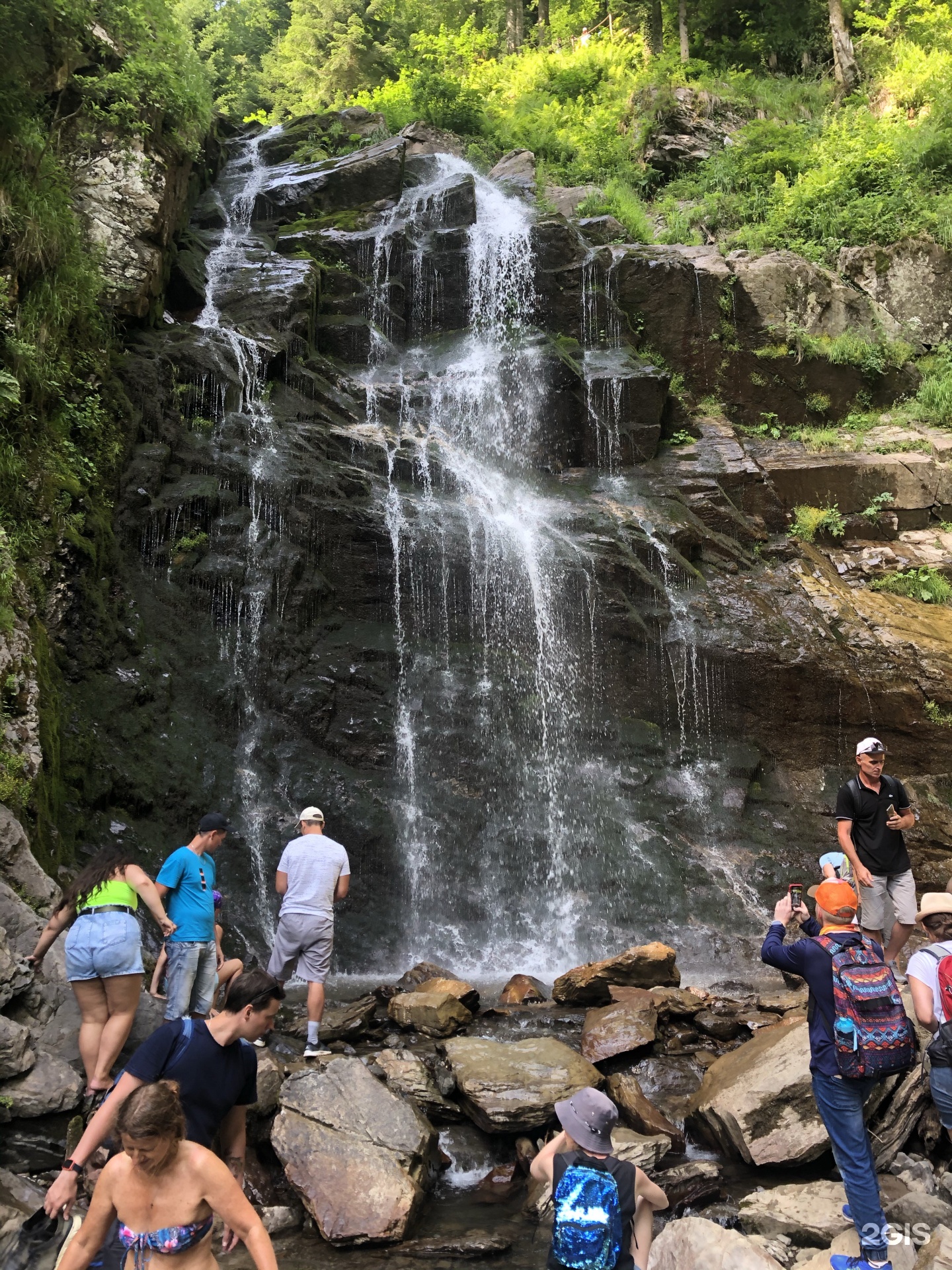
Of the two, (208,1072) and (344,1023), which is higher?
(208,1072)

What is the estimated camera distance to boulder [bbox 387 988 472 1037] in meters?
6.92

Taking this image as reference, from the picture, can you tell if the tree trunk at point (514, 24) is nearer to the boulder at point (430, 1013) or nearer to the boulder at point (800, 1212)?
the boulder at point (430, 1013)

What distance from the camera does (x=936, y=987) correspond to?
4094 millimetres

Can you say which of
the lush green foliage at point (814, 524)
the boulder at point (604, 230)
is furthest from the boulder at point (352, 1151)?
the boulder at point (604, 230)

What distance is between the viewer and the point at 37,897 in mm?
6012

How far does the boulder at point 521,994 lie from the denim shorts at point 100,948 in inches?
170

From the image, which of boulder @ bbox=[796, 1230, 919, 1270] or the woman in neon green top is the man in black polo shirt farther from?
the woman in neon green top

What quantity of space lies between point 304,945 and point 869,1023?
381 centimetres

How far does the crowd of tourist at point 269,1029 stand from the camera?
106 inches

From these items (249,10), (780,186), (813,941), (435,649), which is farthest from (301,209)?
(249,10)

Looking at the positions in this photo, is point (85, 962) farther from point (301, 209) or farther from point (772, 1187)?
point (301, 209)

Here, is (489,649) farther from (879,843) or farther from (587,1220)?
(587,1220)

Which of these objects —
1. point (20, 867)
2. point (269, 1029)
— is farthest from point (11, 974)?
point (269, 1029)

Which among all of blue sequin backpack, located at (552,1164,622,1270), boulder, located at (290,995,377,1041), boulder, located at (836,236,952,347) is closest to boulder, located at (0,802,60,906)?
boulder, located at (290,995,377,1041)
